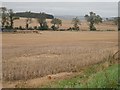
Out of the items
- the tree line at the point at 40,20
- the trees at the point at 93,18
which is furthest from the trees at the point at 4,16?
the trees at the point at 93,18

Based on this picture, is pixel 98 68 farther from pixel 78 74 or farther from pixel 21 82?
pixel 21 82

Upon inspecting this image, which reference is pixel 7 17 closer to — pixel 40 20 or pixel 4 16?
pixel 4 16

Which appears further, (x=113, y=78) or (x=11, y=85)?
(x=11, y=85)

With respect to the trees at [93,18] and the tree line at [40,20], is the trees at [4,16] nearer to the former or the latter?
the tree line at [40,20]

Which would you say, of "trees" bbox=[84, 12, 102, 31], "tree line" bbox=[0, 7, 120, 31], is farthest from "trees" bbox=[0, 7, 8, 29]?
"trees" bbox=[84, 12, 102, 31]

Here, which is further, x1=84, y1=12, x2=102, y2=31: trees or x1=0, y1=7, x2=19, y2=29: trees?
x1=84, y1=12, x2=102, y2=31: trees

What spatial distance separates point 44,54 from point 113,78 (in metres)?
9.89

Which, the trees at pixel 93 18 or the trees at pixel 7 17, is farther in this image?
the trees at pixel 93 18

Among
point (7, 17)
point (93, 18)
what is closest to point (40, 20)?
point (7, 17)

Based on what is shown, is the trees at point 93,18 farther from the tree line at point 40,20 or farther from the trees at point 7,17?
the trees at point 7,17

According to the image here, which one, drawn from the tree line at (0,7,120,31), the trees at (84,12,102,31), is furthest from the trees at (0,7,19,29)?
the trees at (84,12,102,31)

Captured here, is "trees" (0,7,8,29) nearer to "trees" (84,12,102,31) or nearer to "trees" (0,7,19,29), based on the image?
"trees" (0,7,19,29)

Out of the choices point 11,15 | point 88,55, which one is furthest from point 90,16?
point 88,55

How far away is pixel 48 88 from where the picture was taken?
36.5ft
